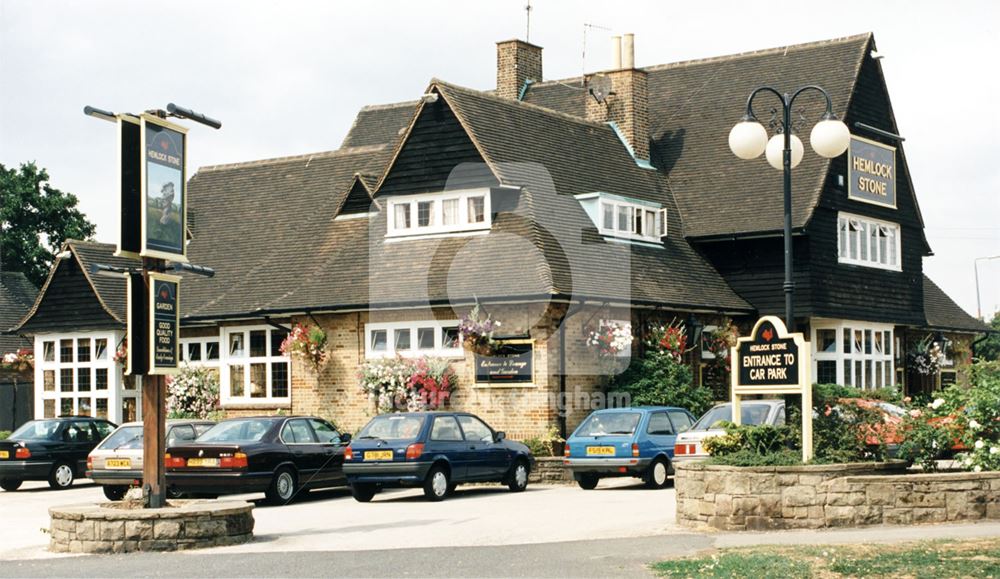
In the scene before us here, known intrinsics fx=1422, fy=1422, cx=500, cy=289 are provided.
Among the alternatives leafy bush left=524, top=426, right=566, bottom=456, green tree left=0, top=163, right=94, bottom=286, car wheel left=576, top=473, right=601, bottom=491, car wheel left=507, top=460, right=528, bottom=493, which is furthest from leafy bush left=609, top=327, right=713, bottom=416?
green tree left=0, top=163, right=94, bottom=286

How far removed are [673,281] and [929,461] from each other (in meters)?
13.6

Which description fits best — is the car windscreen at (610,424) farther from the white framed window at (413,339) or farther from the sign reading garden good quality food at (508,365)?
the white framed window at (413,339)

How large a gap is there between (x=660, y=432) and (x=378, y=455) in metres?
5.45

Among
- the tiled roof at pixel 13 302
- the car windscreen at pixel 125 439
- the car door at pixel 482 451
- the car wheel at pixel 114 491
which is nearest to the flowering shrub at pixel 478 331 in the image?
the car door at pixel 482 451

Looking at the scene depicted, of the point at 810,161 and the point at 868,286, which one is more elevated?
the point at 810,161

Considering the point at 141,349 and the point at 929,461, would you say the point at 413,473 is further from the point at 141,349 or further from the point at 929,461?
the point at 929,461

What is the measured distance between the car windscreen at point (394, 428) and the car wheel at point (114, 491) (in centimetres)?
471

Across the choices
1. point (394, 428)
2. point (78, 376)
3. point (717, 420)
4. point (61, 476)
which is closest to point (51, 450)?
point (61, 476)

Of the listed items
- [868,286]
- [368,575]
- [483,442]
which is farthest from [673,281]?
[368,575]

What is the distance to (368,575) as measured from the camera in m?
13.6

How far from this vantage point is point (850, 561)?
13.3m

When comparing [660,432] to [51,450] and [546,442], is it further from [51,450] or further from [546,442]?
[51,450]

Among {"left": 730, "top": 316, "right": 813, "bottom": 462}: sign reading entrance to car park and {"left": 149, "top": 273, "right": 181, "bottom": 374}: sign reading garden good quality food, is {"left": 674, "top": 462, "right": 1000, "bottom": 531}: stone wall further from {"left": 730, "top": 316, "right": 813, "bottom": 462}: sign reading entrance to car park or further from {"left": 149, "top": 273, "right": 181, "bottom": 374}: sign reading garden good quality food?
{"left": 149, "top": 273, "right": 181, "bottom": 374}: sign reading garden good quality food

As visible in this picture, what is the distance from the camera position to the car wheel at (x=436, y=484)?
23.1 metres
